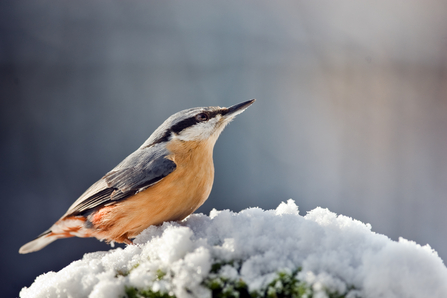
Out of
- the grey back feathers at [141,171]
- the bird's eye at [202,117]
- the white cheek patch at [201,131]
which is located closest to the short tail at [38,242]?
the grey back feathers at [141,171]

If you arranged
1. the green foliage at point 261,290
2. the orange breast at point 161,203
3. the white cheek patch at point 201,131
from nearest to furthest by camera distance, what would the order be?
1. the green foliage at point 261,290
2. the orange breast at point 161,203
3. the white cheek patch at point 201,131

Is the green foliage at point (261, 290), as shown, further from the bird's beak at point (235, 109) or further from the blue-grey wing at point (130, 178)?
the bird's beak at point (235, 109)

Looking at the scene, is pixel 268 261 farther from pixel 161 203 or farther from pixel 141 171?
pixel 141 171

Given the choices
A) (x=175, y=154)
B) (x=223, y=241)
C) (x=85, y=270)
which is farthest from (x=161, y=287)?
(x=175, y=154)

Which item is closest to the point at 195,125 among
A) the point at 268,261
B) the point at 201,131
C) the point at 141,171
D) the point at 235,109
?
the point at 201,131

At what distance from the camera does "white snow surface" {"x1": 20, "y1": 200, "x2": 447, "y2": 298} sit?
81cm

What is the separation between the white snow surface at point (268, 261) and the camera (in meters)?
0.81

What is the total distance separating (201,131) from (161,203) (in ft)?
1.50

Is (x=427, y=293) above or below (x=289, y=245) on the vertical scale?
below

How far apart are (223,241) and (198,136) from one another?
71 centimetres

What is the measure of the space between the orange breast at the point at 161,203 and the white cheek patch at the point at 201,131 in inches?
4.9

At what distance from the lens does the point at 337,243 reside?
3.08 ft

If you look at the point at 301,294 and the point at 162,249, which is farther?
the point at 162,249

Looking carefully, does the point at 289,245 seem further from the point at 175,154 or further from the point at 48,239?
the point at 48,239
